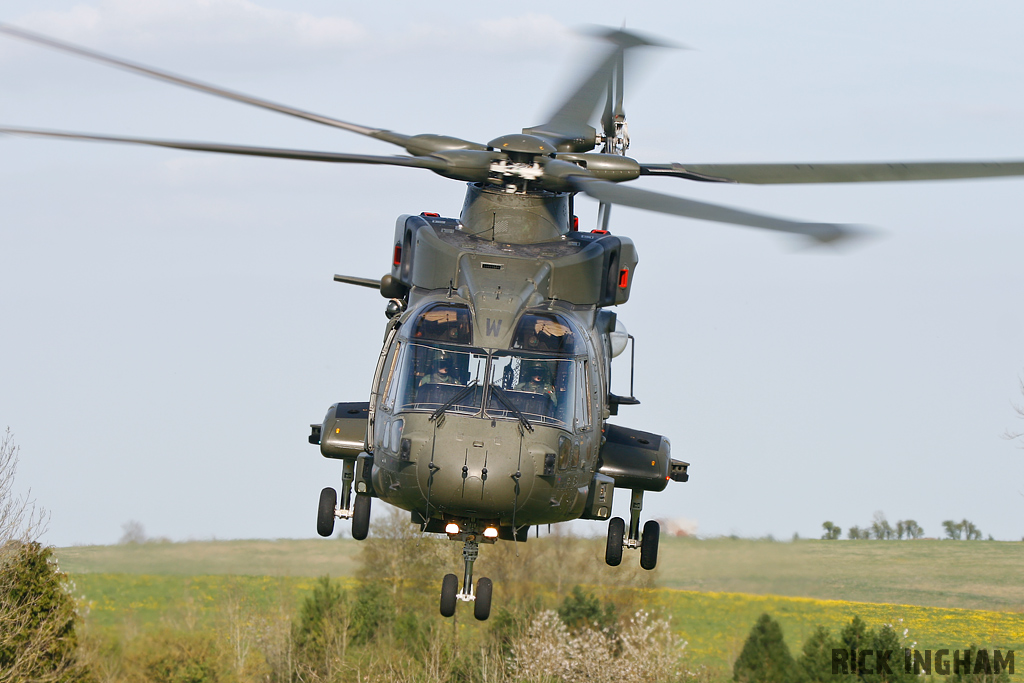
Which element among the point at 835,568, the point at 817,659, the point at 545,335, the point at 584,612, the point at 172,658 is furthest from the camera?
the point at 584,612

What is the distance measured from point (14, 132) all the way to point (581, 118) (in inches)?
374

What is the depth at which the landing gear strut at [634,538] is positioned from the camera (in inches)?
597

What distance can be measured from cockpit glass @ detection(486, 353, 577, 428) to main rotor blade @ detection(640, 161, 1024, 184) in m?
2.71

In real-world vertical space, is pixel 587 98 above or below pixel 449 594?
above

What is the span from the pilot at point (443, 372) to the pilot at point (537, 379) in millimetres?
669

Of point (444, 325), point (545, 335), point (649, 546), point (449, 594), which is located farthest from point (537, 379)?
point (649, 546)

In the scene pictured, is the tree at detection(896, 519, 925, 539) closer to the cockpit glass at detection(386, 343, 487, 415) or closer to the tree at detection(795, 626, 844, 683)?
the tree at detection(795, 626, 844, 683)

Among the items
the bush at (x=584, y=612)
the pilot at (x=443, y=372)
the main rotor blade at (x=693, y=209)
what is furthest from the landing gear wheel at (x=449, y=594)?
the bush at (x=584, y=612)

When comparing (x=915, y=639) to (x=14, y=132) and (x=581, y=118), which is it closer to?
(x=581, y=118)

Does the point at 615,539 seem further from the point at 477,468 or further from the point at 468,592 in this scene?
the point at 477,468

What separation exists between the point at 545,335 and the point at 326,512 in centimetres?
443

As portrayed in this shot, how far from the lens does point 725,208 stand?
1055cm

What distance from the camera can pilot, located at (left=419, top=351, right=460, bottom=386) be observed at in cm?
1246

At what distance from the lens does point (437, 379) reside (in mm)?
12492
